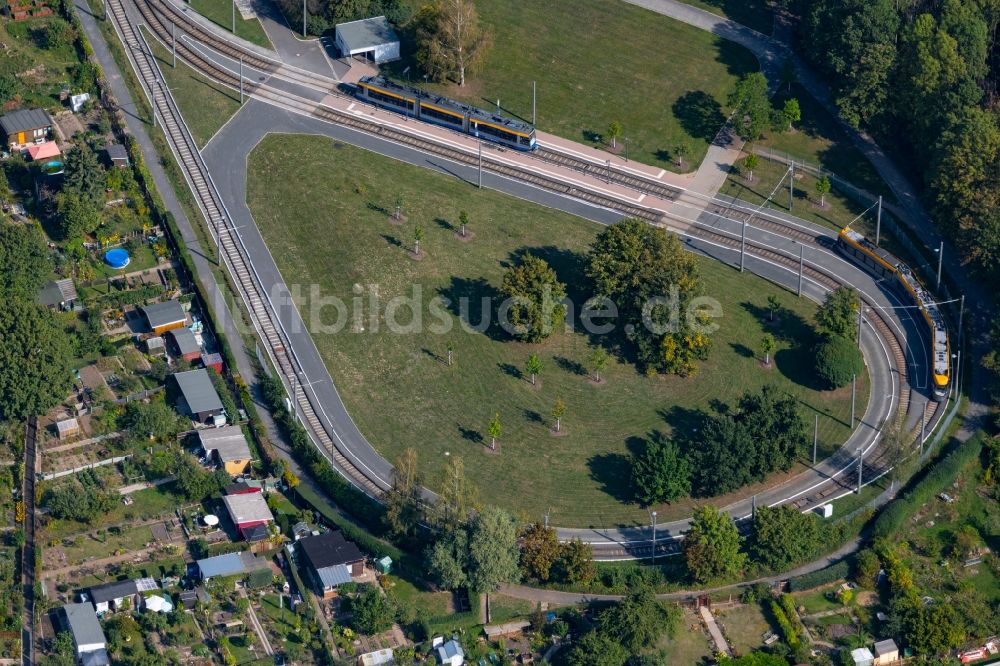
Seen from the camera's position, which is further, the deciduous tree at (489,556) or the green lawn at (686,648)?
the deciduous tree at (489,556)

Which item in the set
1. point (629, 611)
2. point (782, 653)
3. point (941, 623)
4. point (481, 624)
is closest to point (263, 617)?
point (481, 624)

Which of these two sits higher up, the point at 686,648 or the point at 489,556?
the point at 489,556

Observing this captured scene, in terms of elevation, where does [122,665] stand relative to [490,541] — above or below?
below

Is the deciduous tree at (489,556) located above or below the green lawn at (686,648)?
above

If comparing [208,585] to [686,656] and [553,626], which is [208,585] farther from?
[686,656]

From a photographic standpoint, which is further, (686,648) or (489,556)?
(686,648)

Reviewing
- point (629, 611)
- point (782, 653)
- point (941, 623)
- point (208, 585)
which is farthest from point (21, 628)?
point (941, 623)

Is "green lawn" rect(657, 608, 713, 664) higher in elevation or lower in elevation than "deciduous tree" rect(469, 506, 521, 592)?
lower

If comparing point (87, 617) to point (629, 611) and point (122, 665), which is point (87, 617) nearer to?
point (122, 665)

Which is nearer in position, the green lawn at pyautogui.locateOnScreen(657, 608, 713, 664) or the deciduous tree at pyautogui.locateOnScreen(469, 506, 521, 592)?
the green lawn at pyautogui.locateOnScreen(657, 608, 713, 664)
